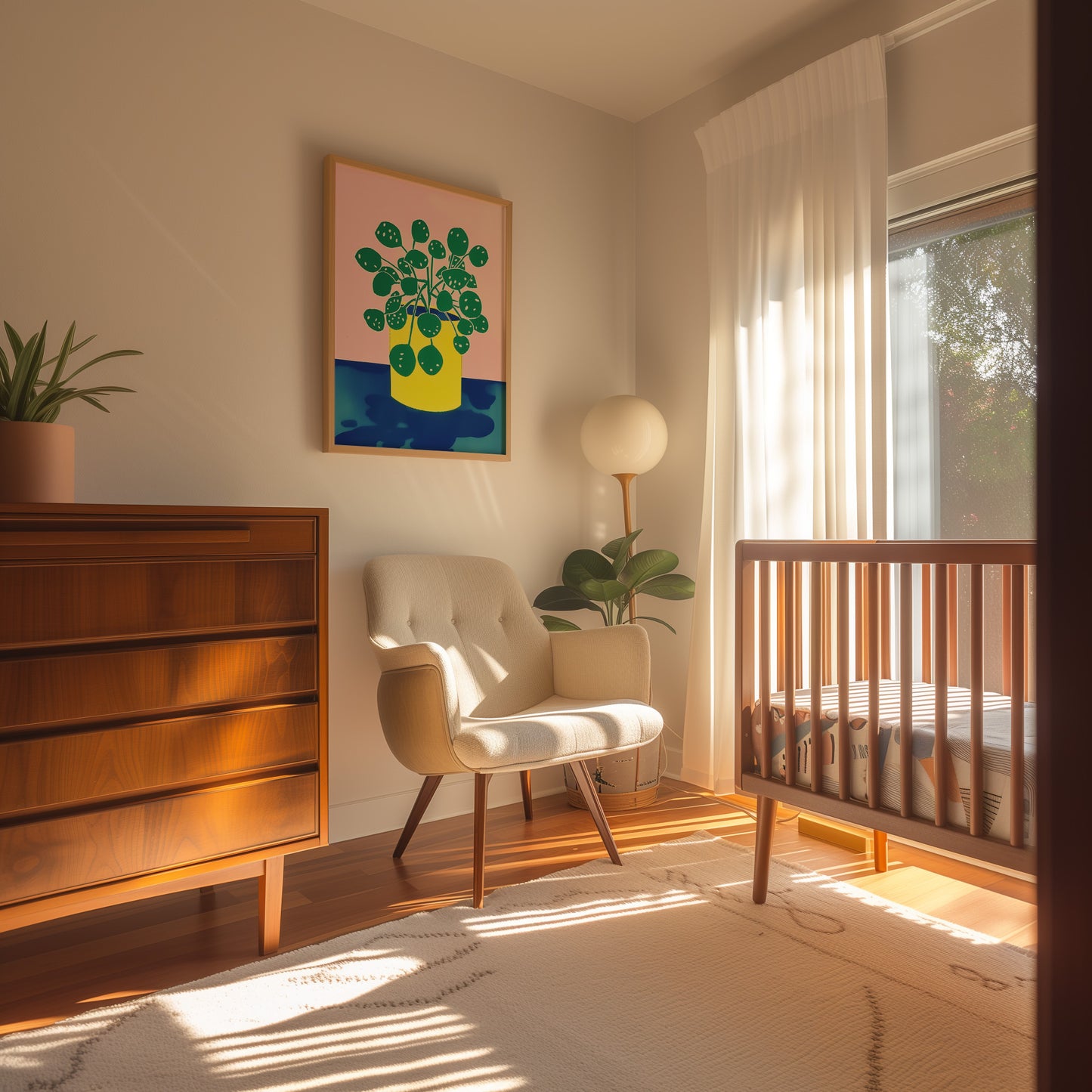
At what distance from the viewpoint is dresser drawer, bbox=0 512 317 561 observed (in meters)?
1.57

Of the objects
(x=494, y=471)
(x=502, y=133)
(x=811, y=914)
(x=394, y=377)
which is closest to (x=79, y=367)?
(x=394, y=377)

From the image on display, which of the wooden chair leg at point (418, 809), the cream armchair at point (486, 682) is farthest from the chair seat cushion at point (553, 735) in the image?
the wooden chair leg at point (418, 809)

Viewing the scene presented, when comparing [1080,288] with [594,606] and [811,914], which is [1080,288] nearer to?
[811,914]

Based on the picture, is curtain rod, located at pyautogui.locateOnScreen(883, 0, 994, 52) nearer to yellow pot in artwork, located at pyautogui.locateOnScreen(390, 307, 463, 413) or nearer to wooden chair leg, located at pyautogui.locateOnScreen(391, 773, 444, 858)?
yellow pot in artwork, located at pyautogui.locateOnScreen(390, 307, 463, 413)

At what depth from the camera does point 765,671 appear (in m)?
2.03

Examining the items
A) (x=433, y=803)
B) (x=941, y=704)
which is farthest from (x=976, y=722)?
(x=433, y=803)

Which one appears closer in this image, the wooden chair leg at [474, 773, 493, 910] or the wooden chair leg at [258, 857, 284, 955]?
the wooden chair leg at [258, 857, 284, 955]

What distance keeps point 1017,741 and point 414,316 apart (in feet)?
6.87

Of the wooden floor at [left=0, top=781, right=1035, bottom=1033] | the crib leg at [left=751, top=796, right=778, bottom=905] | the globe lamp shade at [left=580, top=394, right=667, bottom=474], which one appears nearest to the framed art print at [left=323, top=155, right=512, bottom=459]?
the globe lamp shade at [left=580, top=394, right=667, bottom=474]

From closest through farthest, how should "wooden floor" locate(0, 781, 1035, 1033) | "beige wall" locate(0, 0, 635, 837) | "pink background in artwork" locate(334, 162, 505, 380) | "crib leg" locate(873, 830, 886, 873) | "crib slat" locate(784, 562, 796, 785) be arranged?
1. "wooden floor" locate(0, 781, 1035, 1033)
2. "crib slat" locate(784, 562, 796, 785)
3. "beige wall" locate(0, 0, 635, 837)
4. "crib leg" locate(873, 830, 886, 873)
5. "pink background in artwork" locate(334, 162, 505, 380)

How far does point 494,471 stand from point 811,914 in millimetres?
1702

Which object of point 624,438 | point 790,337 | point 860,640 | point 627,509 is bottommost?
point 860,640

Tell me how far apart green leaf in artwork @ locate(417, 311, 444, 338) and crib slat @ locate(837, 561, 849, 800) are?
5.22 ft

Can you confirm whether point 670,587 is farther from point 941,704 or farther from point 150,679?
point 150,679
